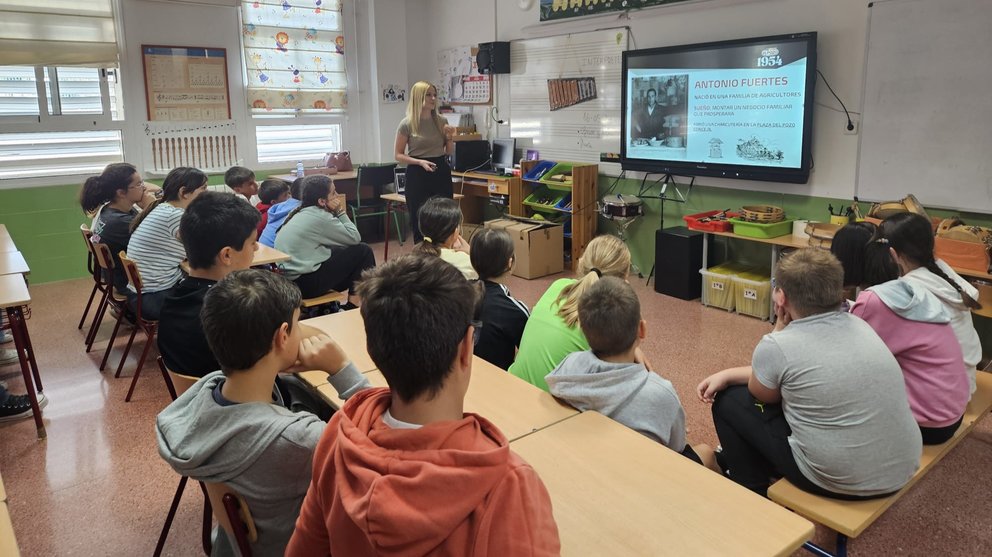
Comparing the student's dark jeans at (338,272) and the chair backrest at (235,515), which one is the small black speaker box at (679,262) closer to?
the student's dark jeans at (338,272)

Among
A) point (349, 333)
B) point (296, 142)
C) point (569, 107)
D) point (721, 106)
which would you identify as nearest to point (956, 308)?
point (349, 333)

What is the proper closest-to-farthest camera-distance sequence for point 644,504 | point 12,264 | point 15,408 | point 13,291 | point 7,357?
point 644,504
point 13,291
point 15,408
point 12,264
point 7,357

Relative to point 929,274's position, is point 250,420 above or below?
below

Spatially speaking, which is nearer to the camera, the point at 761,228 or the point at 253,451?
the point at 253,451

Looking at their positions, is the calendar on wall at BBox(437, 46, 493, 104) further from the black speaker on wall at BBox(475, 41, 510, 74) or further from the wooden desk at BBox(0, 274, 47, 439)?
the wooden desk at BBox(0, 274, 47, 439)

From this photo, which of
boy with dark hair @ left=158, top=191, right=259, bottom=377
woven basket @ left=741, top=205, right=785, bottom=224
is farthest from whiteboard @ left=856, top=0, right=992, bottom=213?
boy with dark hair @ left=158, top=191, right=259, bottom=377

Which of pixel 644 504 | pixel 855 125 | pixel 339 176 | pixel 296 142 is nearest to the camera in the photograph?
pixel 644 504

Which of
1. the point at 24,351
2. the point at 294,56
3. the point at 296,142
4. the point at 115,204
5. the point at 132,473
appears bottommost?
the point at 132,473

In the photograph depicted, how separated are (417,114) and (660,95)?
1925mm

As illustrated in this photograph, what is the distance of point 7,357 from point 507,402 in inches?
152

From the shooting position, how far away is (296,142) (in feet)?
25.3

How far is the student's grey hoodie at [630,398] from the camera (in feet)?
5.86

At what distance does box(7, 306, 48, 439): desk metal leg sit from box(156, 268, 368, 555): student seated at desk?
2.07m

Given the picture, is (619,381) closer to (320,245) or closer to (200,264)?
(200,264)
